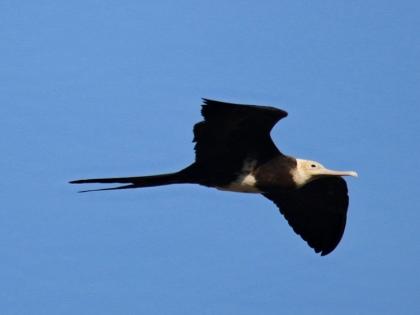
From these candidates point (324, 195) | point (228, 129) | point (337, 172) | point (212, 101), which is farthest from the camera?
point (324, 195)

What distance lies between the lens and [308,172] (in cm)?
741

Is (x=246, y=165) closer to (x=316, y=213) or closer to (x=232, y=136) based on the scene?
(x=232, y=136)

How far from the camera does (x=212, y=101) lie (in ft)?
21.4

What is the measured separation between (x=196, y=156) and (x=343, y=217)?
1.64m

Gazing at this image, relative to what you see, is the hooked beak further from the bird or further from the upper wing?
the upper wing

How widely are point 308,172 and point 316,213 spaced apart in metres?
0.87

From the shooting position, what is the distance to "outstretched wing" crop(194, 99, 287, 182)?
6645mm

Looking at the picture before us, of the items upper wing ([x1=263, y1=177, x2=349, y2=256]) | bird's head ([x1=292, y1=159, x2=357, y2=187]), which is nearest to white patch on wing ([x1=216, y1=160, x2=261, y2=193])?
bird's head ([x1=292, y1=159, x2=357, y2=187])

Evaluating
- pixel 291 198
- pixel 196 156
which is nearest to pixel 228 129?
pixel 196 156

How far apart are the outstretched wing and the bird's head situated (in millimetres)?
220

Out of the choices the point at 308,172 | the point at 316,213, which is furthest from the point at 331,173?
the point at 316,213

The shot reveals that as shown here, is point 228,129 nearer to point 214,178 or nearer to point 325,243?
point 214,178

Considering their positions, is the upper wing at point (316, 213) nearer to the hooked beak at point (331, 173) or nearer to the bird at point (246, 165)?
the bird at point (246, 165)

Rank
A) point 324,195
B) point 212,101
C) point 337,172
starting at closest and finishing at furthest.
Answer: point 212,101
point 337,172
point 324,195
